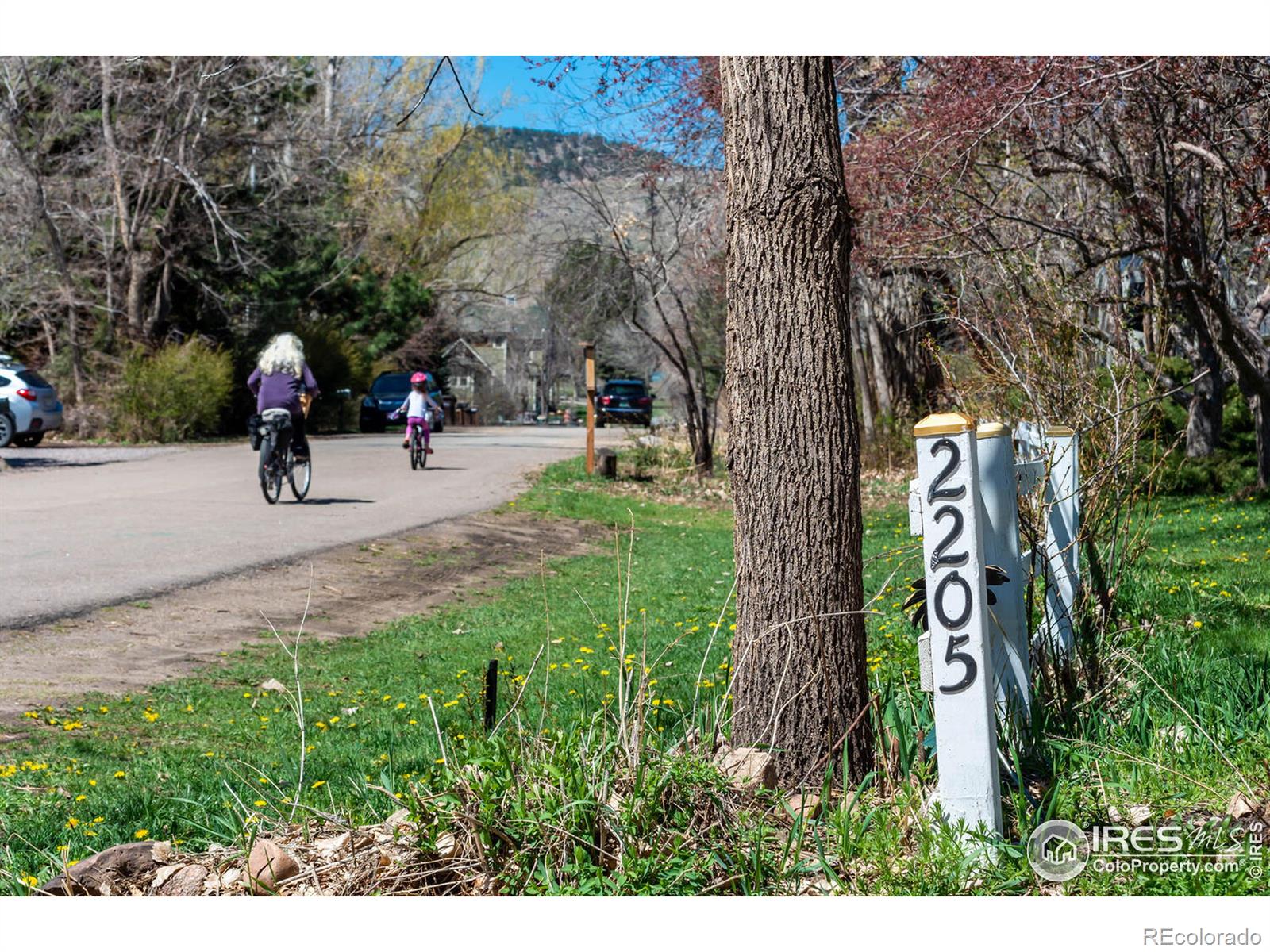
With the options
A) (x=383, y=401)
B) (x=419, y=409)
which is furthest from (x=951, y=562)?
(x=383, y=401)

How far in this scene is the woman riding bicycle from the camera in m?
14.4

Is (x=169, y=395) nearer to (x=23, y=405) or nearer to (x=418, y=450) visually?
(x=23, y=405)

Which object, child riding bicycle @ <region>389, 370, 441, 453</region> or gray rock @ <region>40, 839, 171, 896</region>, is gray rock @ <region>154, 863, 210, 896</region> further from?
child riding bicycle @ <region>389, 370, 441, 453</region>

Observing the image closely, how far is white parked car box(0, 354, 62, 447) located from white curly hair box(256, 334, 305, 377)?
12051 mm

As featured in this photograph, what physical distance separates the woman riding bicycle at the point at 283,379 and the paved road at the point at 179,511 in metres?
1.20

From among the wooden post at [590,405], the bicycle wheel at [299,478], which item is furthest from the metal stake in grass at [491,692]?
the wooden post at [590,405]

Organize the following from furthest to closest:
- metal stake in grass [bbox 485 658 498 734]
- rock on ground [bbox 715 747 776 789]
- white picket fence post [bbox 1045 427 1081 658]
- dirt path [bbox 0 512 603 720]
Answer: dirt path [bbox 0 512 603 720], white picket fence post [bbox 1045 427 1081 658], metal stake in grass [bbox 485 658 498 734], rock on ground [bbox 715 747 776 789]

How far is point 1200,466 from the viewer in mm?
16688

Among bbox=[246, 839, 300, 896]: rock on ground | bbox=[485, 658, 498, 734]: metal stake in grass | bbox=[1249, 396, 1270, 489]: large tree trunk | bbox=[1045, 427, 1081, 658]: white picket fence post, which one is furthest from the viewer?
bbox=[1249, 396, 1270, 489]: large tree trunk

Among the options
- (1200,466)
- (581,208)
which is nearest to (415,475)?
(581,208)

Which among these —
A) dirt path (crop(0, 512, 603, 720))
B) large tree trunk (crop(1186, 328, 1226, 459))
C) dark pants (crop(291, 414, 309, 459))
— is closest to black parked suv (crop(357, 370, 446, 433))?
dark pants (crop(291, 414, 309, 459))

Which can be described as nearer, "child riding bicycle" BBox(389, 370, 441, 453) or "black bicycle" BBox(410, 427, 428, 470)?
"child riding bicycle" BBox(389, 370, 441, 453)

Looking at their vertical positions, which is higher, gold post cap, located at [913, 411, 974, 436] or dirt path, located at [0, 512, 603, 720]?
gold post cap, located at [913, 411, 974, 436]

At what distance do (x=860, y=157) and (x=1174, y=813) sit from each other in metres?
11.6
